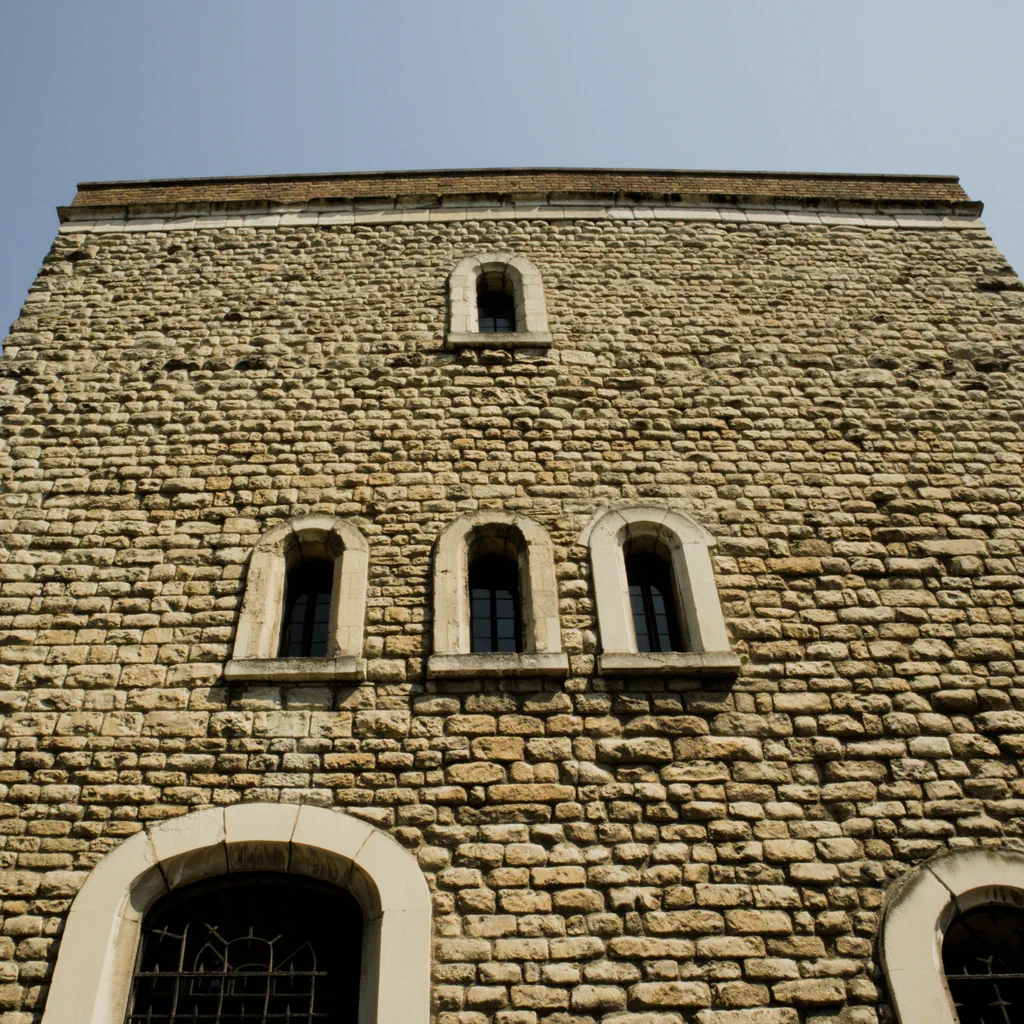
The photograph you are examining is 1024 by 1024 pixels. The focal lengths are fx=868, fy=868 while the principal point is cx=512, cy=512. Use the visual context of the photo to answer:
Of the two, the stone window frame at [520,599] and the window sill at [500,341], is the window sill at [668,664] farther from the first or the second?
the window sill at [500,341]

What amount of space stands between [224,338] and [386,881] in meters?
5.22

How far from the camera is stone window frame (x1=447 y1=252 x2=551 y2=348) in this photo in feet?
25.6

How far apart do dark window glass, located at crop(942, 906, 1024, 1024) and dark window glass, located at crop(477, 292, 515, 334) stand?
5.93m

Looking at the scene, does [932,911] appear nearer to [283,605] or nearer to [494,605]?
[494,605]

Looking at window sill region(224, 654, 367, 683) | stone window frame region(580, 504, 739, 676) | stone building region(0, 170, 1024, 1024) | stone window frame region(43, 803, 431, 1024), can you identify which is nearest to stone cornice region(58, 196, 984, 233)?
stone building region(0, 170, 1024, 1024)

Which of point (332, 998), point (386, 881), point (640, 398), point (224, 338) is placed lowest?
point (332, 998)

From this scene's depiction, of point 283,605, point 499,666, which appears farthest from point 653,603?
point 283,605

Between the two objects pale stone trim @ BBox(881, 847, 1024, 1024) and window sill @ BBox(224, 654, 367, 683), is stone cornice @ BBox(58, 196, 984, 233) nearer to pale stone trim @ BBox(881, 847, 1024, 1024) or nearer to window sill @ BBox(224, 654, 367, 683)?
window sill @ BBox(224, 654, 367, 683)

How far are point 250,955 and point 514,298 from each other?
6092 millimetres

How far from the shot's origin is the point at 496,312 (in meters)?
8.66

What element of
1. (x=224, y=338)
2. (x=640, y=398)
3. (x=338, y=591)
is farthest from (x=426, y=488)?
(x=224, y=338)

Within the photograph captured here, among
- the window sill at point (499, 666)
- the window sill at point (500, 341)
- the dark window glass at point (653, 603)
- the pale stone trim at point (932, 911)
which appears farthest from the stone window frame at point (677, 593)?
the window sill at point (500, 341)

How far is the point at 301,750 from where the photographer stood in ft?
17.5

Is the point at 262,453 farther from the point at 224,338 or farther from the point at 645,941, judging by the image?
the point at 645,941
